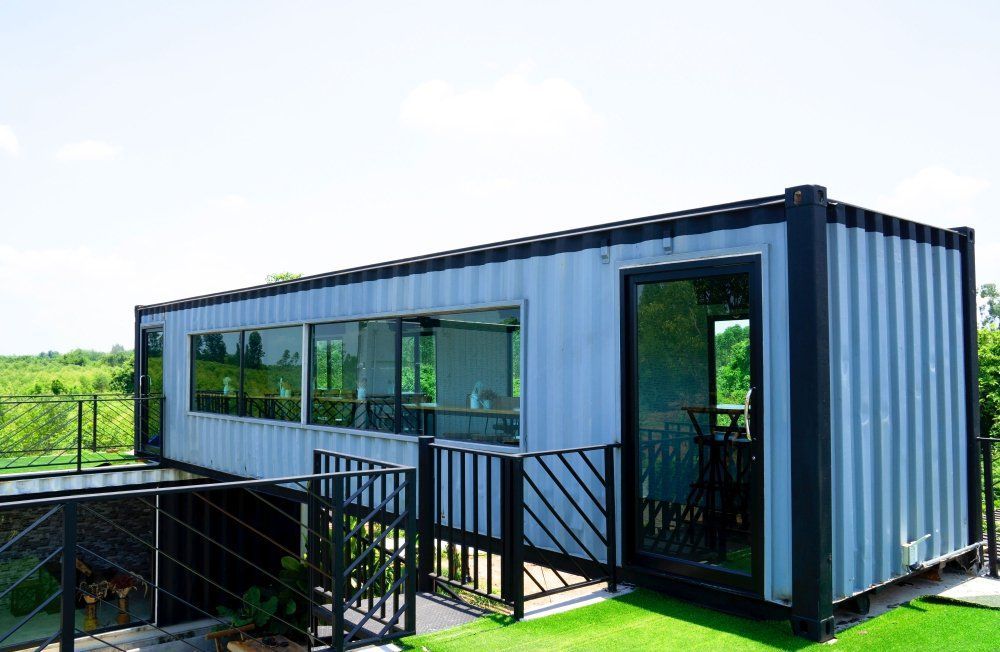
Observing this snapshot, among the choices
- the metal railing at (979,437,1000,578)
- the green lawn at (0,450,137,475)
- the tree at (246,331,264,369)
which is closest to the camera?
the metal railing at (979,437,1000,578)

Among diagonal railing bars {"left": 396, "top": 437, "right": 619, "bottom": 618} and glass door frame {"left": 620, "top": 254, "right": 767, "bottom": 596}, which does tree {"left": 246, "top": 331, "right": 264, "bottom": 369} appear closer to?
diagonal railing bars {"left": 396, "top": 437, "right": 619, "bottom": 618}

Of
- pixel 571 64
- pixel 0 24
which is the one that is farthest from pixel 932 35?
pixel 0 24

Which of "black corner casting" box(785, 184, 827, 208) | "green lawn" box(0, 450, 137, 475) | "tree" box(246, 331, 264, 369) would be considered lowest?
"green lawn" box(0, 450, 137, 475)

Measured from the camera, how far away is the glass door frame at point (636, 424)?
13.0ft

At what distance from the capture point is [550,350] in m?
5.34

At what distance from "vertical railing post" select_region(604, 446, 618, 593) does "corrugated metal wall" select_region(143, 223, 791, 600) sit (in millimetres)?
173

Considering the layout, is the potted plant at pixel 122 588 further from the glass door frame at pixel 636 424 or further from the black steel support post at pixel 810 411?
the black steel support post at pixel 810 411

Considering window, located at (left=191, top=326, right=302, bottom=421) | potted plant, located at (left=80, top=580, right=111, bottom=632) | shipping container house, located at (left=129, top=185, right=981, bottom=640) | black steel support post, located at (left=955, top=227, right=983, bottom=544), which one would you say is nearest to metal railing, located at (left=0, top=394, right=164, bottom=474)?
window, located at (left=191, top=326, right=302, bottom=421)

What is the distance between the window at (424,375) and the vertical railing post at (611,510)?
1.07 m

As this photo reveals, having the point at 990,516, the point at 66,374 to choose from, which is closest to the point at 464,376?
the point at 990,516

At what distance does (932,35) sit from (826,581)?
671cm

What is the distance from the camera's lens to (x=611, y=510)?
4.63m

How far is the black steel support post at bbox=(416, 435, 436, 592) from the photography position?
4.60 metres

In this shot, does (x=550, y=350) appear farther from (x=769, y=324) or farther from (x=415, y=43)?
(x=415, y=43)
